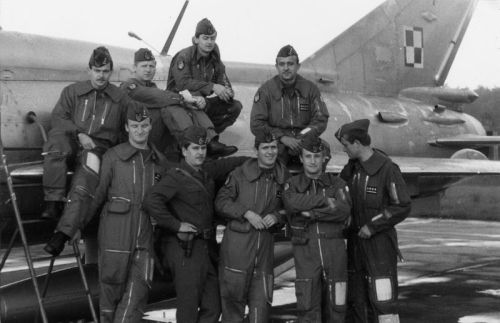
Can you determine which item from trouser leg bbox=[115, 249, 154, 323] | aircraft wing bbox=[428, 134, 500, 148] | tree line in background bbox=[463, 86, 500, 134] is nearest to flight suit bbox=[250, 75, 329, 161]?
trouser leg bbox=[115, 249, 154, 323]

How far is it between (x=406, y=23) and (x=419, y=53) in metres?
0.54

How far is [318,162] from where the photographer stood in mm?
5551

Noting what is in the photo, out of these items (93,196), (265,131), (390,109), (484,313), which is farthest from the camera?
(390,109)

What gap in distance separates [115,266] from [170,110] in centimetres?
141

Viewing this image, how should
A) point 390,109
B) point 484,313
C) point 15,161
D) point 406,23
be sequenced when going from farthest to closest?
point 406,23 < point 390,109 < point 484,313 < point 15,161

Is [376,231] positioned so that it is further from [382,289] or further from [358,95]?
[358,95]

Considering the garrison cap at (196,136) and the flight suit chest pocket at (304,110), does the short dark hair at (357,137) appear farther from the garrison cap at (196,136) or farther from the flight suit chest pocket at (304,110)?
the garrison cap at (196,136)

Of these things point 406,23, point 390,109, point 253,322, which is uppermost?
point 406,23

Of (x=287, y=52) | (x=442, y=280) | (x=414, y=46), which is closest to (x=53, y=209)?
(x=287, y=52)

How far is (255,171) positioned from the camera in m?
5.57

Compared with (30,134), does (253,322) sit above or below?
below

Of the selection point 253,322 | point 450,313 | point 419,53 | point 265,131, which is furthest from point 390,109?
point 253,322

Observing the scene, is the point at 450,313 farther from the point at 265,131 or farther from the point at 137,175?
the point at 137,175

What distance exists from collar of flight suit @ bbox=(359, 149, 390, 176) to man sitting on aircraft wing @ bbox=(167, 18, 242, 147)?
3.98 ft
